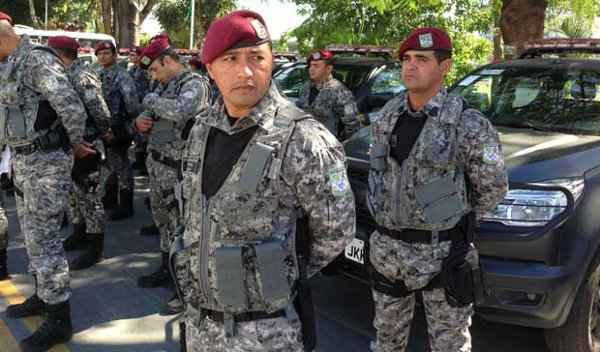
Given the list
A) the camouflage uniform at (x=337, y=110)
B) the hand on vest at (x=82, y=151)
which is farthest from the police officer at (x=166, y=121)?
the camouflage uniform at (x=337, y=110)

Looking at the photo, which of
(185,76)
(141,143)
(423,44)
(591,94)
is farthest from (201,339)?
(141,143)

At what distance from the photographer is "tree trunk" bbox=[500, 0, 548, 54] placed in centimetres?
775

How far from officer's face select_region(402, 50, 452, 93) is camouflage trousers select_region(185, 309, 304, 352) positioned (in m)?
1.27

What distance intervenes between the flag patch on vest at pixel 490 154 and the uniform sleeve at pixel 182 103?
2.28m

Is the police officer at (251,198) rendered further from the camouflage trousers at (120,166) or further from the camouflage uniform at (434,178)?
the camouflage trousers at (120,166)

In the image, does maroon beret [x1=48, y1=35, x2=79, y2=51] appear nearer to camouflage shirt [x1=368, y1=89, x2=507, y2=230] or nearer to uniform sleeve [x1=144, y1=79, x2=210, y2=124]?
uniform sleeve [x1=144, y1=79, x2=210, y2=124]

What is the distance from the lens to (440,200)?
2.49 meters

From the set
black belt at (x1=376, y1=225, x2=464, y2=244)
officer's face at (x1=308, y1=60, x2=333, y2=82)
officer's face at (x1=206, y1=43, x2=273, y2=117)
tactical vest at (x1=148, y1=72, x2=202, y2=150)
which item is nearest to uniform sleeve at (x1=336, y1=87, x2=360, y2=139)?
officer's face at (x1=308, y1=60, x2=333, y2=82)

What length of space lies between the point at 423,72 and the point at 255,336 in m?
1.46

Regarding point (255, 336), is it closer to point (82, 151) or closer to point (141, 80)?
point (82, 151)

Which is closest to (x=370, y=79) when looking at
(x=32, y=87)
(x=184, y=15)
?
(x=32, y=87)

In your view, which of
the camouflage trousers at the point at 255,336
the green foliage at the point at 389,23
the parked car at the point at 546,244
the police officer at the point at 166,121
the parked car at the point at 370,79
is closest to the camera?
the camouflage trousers at the point at 255,336

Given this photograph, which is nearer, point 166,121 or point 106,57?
point 166,121

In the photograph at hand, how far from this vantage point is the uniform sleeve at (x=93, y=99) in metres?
5.19
